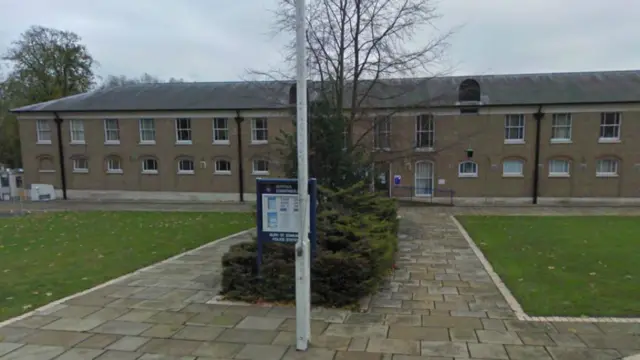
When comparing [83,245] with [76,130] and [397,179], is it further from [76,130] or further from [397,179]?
[76,130]

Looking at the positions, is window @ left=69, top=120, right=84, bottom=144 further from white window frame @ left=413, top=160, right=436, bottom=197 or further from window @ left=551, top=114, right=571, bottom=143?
window @ left=551, top=114, right=571, bottom=143

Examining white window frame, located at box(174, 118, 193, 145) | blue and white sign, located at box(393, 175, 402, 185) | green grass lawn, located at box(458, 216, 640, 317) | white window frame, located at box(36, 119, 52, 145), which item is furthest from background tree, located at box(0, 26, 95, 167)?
green grass lawn, located at box(458, 216, 640, 317)

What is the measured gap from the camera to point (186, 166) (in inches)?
1085

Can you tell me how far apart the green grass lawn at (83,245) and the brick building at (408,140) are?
681 centimetres

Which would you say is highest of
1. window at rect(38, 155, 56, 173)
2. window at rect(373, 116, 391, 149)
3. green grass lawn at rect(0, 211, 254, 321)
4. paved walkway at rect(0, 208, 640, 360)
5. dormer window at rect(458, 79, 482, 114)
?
dormer window at rect(458, 79, 482, 114)

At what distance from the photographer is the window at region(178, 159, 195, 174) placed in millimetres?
27359

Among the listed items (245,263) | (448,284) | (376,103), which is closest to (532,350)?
(448,284)

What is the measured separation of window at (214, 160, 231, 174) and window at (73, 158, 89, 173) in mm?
9266

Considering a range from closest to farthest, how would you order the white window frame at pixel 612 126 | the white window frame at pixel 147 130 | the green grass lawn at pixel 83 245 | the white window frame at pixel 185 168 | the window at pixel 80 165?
the green grass lawn at pixel 83 245
the white window frame at pixel 612 126
the white window frame at pixel 185 168
the white window frame at pixel 147 130
the window at pixel 80 165

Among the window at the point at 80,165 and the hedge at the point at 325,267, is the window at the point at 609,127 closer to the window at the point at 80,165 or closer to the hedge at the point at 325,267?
the hedge at the point at 325,267

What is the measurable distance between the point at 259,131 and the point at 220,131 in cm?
257

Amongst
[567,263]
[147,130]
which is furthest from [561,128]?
A: [147,130]

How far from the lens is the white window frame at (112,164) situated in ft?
92.2

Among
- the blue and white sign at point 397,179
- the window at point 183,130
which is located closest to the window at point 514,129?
the blue and white sign at point 397,179
